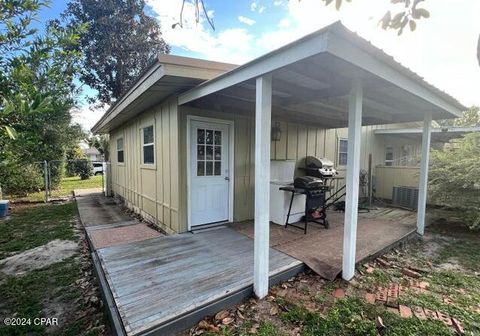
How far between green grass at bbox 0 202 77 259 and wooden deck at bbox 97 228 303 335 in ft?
6.80

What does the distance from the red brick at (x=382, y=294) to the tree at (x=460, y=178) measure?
339 cm

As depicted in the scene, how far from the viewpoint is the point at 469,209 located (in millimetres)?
5047

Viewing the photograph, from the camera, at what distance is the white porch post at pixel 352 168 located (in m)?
2.87

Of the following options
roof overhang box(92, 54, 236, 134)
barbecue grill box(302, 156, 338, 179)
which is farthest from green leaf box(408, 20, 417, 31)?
barbecue grill box(302, 156, 338, 179)

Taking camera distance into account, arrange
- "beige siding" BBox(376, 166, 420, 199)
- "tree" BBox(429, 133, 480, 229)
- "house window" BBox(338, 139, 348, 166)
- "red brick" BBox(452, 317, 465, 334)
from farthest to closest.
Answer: "house window" BBox(338, 139, 348, 166), "beige siding" BBox(376, 166, 420, 199), "tree" BBox(429, 133, 480, 229), "red brick" BBox(452, 317, 465, 334)

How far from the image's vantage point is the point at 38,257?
3.87 meters

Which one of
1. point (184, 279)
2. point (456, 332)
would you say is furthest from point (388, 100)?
point (184, 279)

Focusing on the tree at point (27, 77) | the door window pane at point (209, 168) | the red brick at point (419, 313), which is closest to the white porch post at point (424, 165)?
the red brick at point (419, 313)

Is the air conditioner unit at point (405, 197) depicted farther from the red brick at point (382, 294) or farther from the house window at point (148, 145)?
the house window at point (148, 145)

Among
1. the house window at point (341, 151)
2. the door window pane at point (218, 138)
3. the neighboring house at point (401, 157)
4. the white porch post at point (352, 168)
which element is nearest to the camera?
the white porch post at point (352, 168)

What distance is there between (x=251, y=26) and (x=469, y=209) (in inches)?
226

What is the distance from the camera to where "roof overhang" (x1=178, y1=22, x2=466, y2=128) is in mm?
2068

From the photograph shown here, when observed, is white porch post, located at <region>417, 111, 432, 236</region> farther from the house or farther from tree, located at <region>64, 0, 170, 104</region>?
tree, located at <region>64, 0, 170, 104</region>

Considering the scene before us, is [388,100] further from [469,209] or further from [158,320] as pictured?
[158,320]
